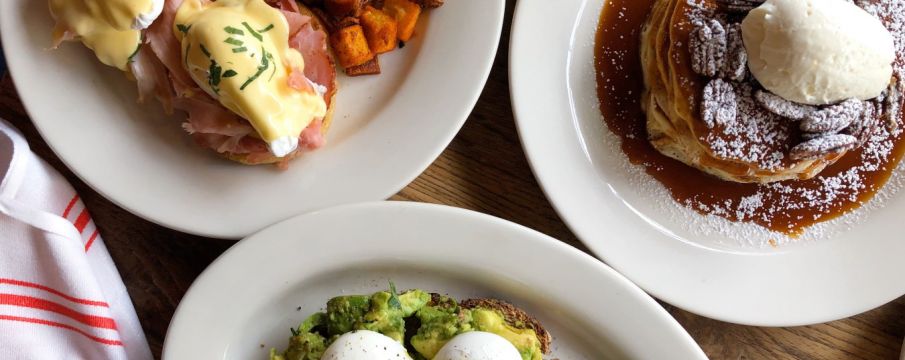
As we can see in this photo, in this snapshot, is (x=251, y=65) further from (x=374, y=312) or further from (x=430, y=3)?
(x=374, y=312)

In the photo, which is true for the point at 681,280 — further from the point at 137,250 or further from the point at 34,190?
the point at 34,190

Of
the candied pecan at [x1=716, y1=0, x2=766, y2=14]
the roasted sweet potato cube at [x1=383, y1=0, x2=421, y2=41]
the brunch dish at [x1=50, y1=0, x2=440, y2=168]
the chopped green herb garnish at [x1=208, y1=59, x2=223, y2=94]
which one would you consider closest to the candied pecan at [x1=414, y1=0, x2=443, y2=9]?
the roasted sweet potato cube at [x1=383, y1=0, x2=421, y2=41]

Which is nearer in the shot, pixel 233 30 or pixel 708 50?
pixel 233 30

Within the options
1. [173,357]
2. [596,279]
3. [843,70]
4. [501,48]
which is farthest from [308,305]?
[843,70]

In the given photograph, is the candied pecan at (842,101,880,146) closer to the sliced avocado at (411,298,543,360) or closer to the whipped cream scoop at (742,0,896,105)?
the whipped cream scoop at (742,0,896,105)

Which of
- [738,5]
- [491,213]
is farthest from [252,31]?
[738,5]
